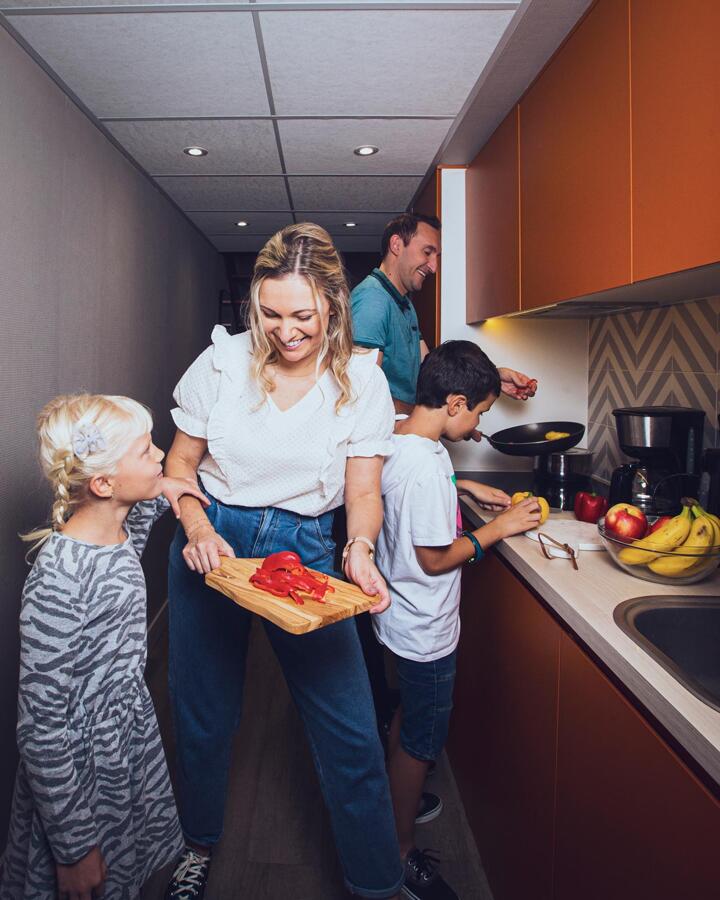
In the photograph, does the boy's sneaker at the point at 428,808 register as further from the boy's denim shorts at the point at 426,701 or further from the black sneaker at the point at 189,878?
the black sneaker at the point at 189,878

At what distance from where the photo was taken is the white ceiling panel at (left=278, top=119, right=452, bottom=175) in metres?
2.44

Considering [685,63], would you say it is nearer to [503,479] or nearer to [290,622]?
[290,622]

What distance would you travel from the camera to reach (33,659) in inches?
44.8

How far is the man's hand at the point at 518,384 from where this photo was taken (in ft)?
7.99

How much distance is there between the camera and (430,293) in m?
3.01

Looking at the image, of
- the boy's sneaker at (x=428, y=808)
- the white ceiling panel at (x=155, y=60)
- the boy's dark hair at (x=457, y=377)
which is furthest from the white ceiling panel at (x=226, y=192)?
the boy's sneaker at (x=428, y=808)

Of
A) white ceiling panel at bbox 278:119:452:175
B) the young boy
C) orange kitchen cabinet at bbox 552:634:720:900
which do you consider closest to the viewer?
orange kitchen cabinet at bbox 552:634:720:900

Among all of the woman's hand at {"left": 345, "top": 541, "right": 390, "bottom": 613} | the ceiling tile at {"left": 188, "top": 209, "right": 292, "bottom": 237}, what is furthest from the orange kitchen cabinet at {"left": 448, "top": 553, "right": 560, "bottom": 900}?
the ceiling tile at {"left": 188, "top": 209, "right": 292, "bottom": 237}

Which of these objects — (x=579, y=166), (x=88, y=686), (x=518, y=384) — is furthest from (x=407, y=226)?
(x=88, y=686)

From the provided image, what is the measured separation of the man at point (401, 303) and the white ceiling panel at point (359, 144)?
368 millimetres

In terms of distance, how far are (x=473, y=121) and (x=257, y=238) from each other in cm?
254

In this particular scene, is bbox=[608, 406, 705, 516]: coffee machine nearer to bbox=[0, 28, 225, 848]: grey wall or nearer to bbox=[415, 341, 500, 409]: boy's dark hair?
bbox=[415, 341, 500, 409]: boy's dark hair

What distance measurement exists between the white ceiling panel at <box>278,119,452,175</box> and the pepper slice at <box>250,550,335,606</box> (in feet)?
5.86

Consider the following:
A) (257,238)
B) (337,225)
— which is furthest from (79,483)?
(257,238)
